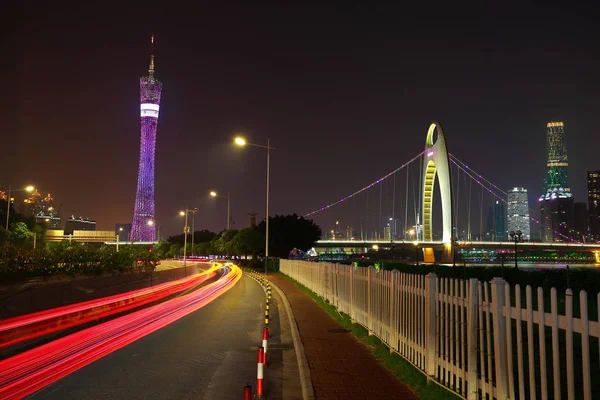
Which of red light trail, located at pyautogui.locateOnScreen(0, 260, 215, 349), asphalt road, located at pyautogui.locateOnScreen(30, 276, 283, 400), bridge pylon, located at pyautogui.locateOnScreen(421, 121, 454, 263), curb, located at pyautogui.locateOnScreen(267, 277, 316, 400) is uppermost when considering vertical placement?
bridge pylon, located at pyautogui.locateOnScreen(421, 121, 454, 263)

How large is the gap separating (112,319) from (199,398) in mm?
9488

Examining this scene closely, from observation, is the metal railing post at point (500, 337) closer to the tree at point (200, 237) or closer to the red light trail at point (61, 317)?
the red light trail at point (61, 317)

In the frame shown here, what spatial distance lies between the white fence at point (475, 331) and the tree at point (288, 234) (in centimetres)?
6672

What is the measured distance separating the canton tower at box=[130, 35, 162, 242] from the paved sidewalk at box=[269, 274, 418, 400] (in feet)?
330

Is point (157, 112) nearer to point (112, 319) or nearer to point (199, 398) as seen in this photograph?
point (112, 319)

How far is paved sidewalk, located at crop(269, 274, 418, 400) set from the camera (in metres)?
7.22

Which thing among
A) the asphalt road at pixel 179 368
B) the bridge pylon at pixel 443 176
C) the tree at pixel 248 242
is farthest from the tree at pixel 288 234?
the asphalt road at pixel 179 368

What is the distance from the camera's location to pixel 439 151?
7594 centimetres

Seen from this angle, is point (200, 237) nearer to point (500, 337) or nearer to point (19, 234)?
point (19, 234)

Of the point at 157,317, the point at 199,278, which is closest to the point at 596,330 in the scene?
the point at 157,317

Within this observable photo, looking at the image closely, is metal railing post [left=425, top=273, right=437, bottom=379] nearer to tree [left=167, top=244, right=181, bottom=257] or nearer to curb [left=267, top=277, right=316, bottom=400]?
curb [left=267, top=277, right=316, bottom=400]

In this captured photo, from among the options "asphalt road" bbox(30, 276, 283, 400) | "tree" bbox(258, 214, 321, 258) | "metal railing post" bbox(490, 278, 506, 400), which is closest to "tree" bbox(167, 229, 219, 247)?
"tree" bbox(258, 214, 321, 258)

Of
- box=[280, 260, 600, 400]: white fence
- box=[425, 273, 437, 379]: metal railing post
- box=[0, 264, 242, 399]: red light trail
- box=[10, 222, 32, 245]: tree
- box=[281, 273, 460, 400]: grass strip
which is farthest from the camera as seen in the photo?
box=[10, 222, 32, 245]: tree

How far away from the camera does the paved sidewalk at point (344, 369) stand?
7219 mm
